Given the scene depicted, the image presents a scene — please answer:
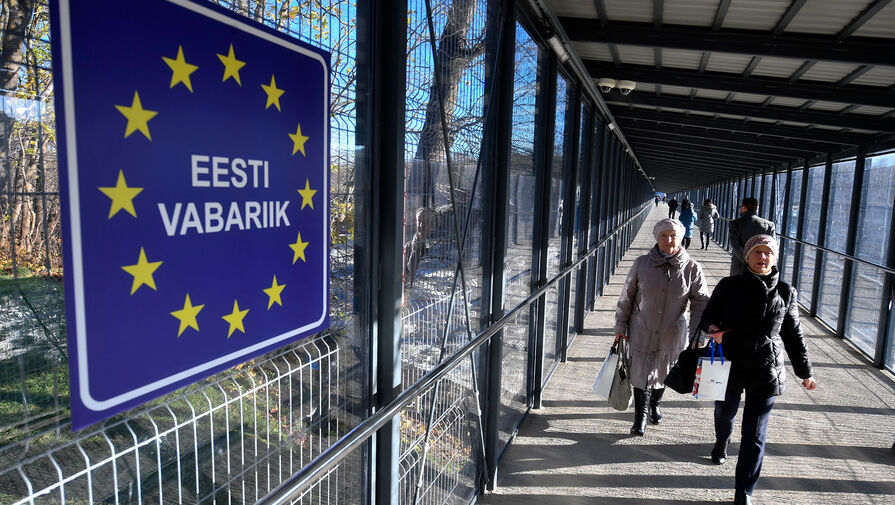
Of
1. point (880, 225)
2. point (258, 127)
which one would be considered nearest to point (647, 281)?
point (258, 127)

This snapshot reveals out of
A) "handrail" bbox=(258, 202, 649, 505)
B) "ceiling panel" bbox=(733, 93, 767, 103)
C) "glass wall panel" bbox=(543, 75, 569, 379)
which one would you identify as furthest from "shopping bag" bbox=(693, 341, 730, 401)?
"ceiling panel" bbox=(733, 93, 767, 103)

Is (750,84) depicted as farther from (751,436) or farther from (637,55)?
(751,436)

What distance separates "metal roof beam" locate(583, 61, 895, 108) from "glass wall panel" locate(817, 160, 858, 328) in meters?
3.05

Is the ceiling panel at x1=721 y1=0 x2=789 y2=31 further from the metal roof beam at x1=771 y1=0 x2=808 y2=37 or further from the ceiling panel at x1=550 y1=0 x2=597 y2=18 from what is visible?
the ceiling panel at x1=550 y1=0 x2=597 y2=18

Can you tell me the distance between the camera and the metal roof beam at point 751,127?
8113mm

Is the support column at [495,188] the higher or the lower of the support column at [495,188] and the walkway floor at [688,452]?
the higher

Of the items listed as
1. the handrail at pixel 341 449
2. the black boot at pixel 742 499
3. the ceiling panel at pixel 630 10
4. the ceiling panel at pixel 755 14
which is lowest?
the black boot at pixel 742 499

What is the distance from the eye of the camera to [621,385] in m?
4.34

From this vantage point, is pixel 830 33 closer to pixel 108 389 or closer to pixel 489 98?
pixel 489 98

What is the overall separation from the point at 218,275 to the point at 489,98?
2267 millimetres

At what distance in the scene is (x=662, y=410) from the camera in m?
5.18

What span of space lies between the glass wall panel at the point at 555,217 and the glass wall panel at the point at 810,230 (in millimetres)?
6306

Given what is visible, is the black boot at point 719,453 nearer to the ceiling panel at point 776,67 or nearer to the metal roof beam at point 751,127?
the ceiling panel at point 776,67

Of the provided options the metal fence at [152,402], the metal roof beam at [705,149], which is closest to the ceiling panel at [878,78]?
the metal fence at [152,402]
